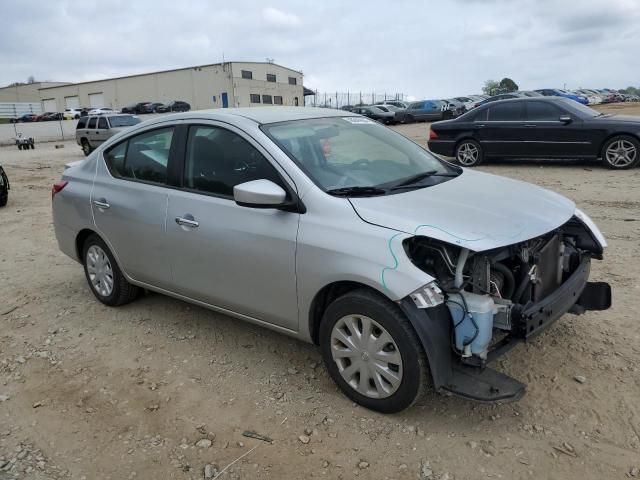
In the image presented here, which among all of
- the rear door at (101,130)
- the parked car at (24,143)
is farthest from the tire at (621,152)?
the parked car at (24,143)

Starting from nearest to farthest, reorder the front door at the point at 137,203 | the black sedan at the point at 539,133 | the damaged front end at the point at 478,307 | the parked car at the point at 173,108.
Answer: the damaged front end at the point at 478,307
the front door at the point at 137,203
the black sedan at the point at 539,133
the parked car at the point at 173,108

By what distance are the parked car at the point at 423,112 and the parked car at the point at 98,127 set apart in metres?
17.0

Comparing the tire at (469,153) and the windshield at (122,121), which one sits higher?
the windshield at (122,121)

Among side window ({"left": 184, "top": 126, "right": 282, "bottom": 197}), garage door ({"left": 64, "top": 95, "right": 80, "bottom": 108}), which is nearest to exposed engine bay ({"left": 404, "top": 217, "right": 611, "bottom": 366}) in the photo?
side window ({"left": 184, "top": 126, "right": 282, "bottom": 197})

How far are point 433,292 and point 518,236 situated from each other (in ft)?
1.85

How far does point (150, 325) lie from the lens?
177 inches

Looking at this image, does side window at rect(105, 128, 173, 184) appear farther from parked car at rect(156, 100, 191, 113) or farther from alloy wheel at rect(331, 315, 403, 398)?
parked car at rect(156, 100, 191, 113)

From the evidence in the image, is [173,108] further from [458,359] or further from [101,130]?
[458,359]

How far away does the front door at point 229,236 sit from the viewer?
10.9 feet

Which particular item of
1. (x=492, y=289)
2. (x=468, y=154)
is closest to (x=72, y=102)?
(x=468, y=154)

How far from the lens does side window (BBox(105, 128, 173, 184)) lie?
410 cm

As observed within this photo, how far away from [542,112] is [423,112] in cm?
2224

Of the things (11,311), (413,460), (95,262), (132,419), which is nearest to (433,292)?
(413,460)

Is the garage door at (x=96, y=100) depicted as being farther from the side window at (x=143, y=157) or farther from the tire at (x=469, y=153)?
the side window at (x=143, y=157)
